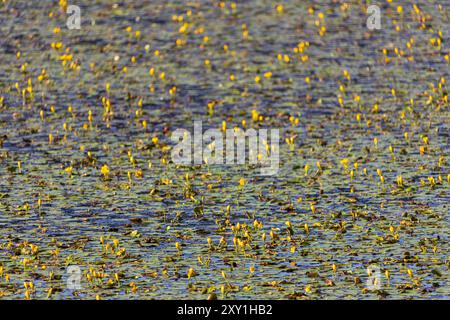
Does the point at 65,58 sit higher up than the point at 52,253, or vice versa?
the point at 65,58

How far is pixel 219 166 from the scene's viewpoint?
2050 centimetres

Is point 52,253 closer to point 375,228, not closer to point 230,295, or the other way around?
point 230,295

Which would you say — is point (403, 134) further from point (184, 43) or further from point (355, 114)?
point (184, 43)

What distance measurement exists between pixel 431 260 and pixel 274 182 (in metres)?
4.34

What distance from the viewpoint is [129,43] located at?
28.8m

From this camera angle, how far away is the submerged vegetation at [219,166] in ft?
50.9

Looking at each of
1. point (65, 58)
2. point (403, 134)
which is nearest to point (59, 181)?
point (403, 134)

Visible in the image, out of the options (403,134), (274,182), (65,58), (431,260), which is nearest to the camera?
(431,260)

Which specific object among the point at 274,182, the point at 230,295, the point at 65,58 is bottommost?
the point at 230,295

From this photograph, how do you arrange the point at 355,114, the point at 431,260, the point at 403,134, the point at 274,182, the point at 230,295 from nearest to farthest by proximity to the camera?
the point at 230,295 → the point at 431,260 → the point at 274,182 → the point at 403,134 → the point at 355,114

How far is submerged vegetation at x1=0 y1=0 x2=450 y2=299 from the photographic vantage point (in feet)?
50.9

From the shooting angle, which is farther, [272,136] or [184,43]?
[184,43]

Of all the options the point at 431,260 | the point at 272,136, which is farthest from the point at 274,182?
the point at 431,260

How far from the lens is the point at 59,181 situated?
64.2 feet
